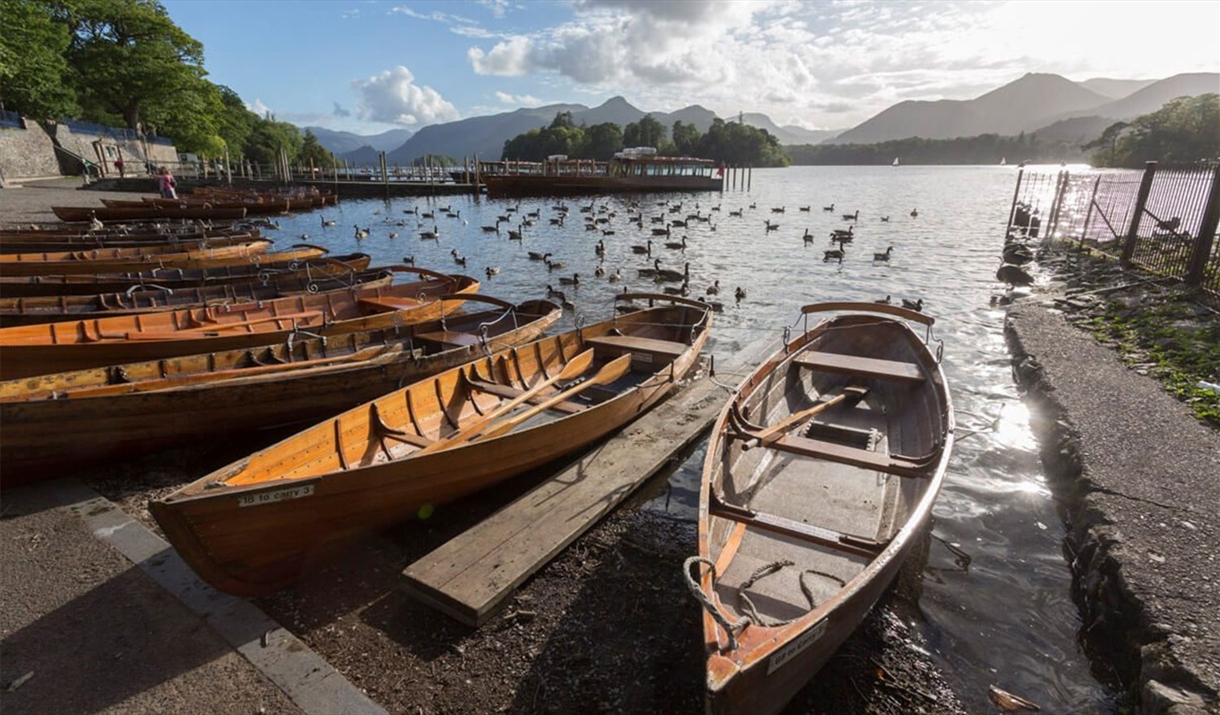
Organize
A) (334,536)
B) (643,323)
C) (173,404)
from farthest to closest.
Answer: (643,323) < (173,404) < (334,536)

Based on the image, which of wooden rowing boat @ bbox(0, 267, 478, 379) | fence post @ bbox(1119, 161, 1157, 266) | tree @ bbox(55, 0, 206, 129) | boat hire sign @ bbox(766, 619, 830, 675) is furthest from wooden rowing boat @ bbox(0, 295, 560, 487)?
tree @ bbox(55, 0, 206, 129)

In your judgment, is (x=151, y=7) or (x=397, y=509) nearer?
(x=397, y=509)

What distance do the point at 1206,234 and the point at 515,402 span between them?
16374 millimetres

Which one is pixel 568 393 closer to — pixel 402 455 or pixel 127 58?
pixel 402 455

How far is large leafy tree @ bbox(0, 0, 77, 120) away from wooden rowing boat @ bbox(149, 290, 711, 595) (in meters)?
57.2

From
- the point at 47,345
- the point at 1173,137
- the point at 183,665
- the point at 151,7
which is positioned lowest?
the point at 183,665

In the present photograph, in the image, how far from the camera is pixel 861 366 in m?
8.59

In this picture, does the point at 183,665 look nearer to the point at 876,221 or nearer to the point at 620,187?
the point at 876,221

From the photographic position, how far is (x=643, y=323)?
11703 millimetres

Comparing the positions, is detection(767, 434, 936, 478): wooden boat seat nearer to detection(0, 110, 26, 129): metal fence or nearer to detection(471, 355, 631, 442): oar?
detection(471, 355, 631, 442): oar

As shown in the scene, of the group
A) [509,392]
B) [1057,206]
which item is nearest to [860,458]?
[509,392]

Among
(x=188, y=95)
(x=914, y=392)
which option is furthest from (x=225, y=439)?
(x=188, y=95)

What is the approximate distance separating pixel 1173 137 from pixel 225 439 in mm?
115134

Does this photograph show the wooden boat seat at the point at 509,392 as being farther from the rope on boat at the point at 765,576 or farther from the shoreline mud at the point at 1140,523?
the shoreline mud at the point at 1140,523
